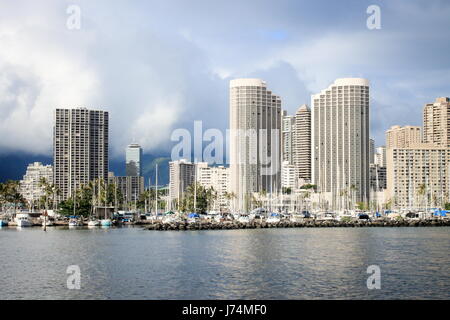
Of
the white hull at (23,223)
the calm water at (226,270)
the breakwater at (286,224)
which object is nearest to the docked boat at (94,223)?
the breakwater at (286,224)

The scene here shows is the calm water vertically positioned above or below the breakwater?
above

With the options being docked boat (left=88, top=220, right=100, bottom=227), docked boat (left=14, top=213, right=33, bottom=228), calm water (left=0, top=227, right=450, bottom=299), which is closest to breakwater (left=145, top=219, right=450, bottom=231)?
docked boat (left=88, top=220, right=100, bottom=227)

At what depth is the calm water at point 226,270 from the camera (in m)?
53.2

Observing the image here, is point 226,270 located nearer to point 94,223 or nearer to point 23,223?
point 94,223

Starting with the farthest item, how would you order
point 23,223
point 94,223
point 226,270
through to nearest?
point 94,223
point 23,223
point 226,270

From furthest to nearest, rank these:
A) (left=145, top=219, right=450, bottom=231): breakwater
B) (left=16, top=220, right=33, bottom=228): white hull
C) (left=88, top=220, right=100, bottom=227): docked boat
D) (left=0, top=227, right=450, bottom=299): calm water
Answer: (left=88, top=220, right=100, bottom=227): docked boat → (left=16, top=220, right=33, bottom=228): white hull → (left=145, top=219, right=450, bottom=231): breakwater → (left=0, top=227, right=450, bottom=299): calm water

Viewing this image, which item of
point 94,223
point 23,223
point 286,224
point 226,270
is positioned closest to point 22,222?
point 23,223

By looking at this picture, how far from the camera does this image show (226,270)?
6781cm

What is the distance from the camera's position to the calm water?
53.2 metres

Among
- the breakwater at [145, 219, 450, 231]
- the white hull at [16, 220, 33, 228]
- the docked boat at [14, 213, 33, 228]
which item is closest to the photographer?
the breakwater at [145, 219, 450, 231]

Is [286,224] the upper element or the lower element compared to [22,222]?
lower

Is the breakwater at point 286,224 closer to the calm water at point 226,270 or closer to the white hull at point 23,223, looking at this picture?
the white hull at point 23,223

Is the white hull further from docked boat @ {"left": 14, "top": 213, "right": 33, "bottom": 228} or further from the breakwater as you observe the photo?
the breakwater
